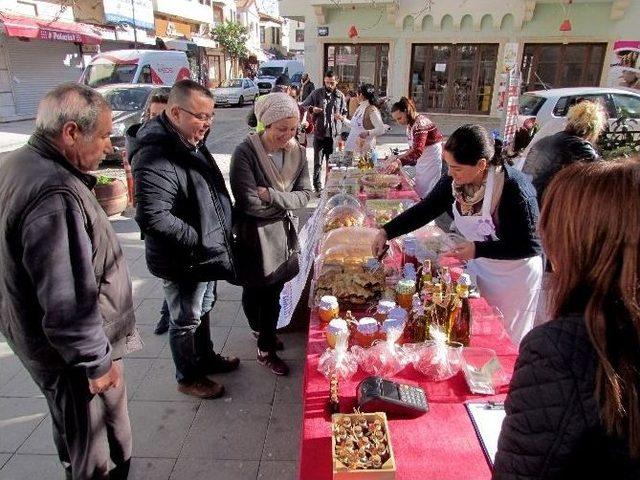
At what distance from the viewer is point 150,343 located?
3.29 m

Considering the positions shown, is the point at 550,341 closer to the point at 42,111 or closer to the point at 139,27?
the point at 42,111

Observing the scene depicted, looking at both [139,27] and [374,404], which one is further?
[139,27]

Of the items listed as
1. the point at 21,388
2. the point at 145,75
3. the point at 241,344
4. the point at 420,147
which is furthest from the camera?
→ the point at 145,75

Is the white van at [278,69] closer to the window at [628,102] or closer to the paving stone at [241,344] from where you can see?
the window at [628,102]

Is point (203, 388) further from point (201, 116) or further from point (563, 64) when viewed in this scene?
point (563, 64)

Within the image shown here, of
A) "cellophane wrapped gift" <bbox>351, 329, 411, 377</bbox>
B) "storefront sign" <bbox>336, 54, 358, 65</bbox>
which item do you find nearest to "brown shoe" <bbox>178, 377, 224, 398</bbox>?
"cellophane wrapped gift" <bbox>351, 329, 411, 377</bbox>

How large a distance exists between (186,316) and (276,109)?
1224mm

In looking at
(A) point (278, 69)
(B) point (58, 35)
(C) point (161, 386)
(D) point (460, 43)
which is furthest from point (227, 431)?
(A) point (278, 69)

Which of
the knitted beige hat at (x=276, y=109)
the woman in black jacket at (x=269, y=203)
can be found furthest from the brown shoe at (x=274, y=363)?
the knitted beige hat at (x=276, y=109)

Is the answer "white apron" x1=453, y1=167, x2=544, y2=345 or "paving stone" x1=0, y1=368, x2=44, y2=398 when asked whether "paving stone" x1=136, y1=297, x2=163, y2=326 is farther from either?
"white apron" x1=453, y1=167, x2=544, y2=345

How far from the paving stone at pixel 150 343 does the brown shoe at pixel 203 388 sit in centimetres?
57

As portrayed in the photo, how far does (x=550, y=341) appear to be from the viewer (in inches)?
34.5

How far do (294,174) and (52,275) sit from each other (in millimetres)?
1518

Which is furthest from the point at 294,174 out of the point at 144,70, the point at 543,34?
the point at 543,34
